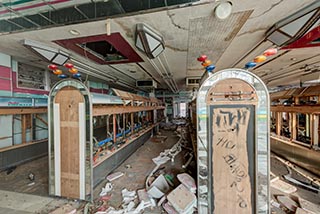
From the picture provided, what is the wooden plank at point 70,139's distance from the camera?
2505 mm

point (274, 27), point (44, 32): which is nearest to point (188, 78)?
point (274, 27)

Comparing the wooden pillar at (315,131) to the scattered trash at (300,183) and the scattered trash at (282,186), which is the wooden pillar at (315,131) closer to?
the scattered trash at (300,183)

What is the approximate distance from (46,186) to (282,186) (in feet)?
14.0

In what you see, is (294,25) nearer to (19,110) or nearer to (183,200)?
(183,200)

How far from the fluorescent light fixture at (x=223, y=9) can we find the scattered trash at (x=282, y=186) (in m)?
2.99

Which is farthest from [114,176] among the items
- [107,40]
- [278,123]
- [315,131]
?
[278,123]

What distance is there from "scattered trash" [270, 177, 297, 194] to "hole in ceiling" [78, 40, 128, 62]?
4200mm

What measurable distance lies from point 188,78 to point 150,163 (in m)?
3.88

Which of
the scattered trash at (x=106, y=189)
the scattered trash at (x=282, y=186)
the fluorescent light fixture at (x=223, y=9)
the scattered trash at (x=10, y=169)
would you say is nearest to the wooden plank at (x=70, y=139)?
the scattered trash at (x=106, y=189)

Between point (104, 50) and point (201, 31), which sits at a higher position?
point (104, 50)

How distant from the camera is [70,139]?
2535 millimetres

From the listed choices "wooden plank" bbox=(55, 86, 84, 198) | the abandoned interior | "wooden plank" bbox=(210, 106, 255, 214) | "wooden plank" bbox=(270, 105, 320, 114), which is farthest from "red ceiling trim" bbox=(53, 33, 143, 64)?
"wooden plank" bbox=(270, 105, 320, 114)

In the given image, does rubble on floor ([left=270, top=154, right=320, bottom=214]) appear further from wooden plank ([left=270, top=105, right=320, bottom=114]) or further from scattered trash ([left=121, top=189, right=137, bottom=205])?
scattered trash ([left=121, top=189, right=137, bottom=205])

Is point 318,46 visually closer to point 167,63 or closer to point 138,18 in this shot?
point 167,63
